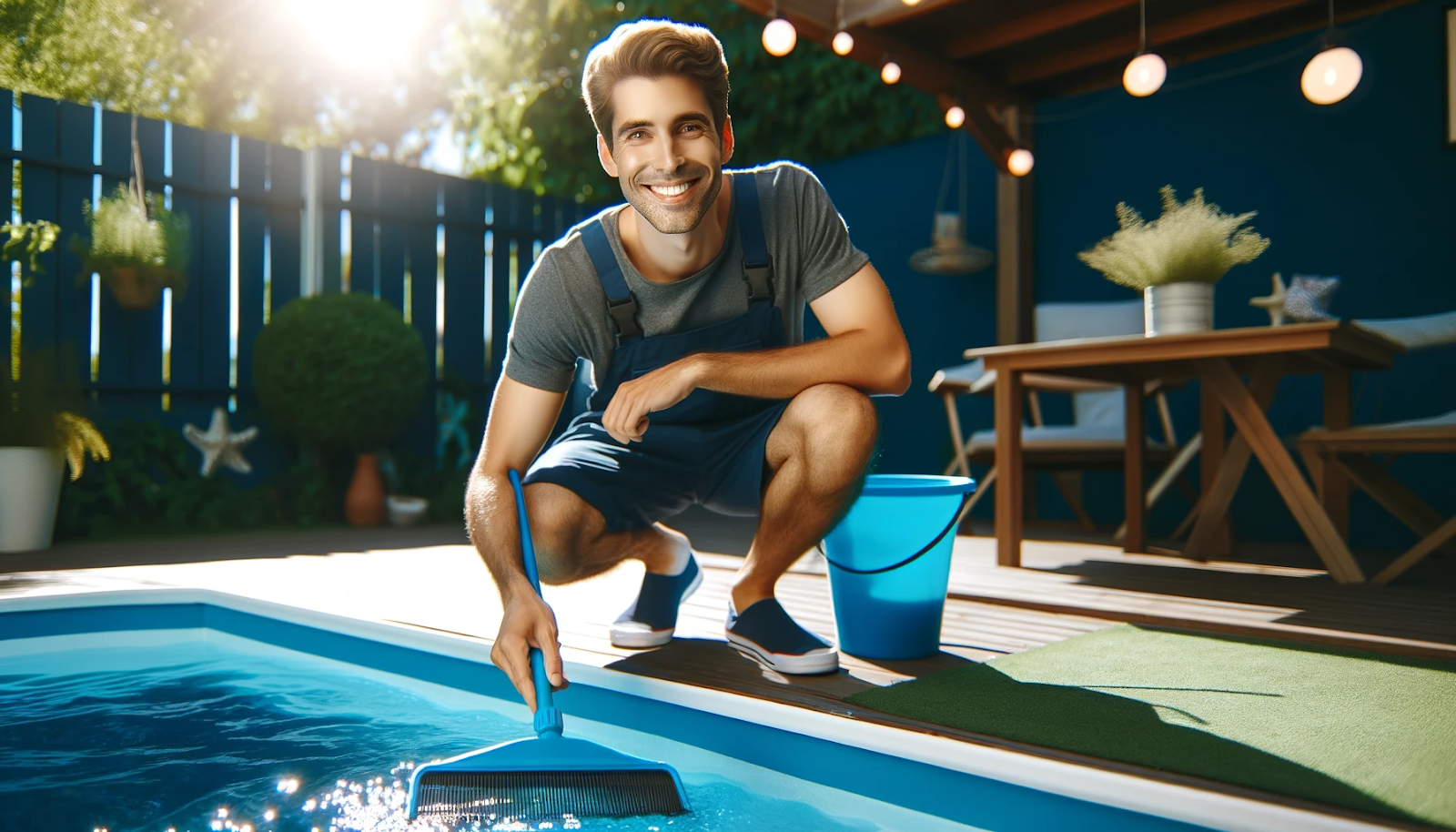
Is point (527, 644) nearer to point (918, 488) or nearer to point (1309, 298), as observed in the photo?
point (918, 488)

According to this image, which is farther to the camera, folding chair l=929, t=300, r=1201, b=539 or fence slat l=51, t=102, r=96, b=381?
fence slat l=51, t=102, r=96, b=381

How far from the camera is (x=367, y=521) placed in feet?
17.1

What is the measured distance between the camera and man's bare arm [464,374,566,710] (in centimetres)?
135

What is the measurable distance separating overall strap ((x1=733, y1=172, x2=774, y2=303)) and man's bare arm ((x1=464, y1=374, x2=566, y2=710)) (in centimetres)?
42

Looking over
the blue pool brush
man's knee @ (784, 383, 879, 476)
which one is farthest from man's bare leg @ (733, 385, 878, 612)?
the blue pool brush

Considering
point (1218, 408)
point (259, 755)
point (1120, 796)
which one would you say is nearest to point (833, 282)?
point (1120, 796)

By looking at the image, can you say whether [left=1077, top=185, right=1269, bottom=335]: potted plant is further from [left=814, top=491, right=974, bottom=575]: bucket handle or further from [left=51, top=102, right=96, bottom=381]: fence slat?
[left=51, top=102, right=96, bottom=381]: fence slat

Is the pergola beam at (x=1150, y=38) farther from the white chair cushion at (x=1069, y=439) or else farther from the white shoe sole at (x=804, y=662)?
the white shoe sole at (x=804, y=662)

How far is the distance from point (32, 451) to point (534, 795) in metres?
3.66

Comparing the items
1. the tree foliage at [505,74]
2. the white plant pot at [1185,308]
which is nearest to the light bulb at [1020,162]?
the tree foliage at [505,74]

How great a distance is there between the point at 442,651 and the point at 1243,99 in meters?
4.57

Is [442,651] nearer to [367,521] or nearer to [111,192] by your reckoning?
[367,521]

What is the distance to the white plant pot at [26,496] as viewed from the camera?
3838 millimetres

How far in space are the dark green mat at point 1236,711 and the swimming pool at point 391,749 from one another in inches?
4.3
